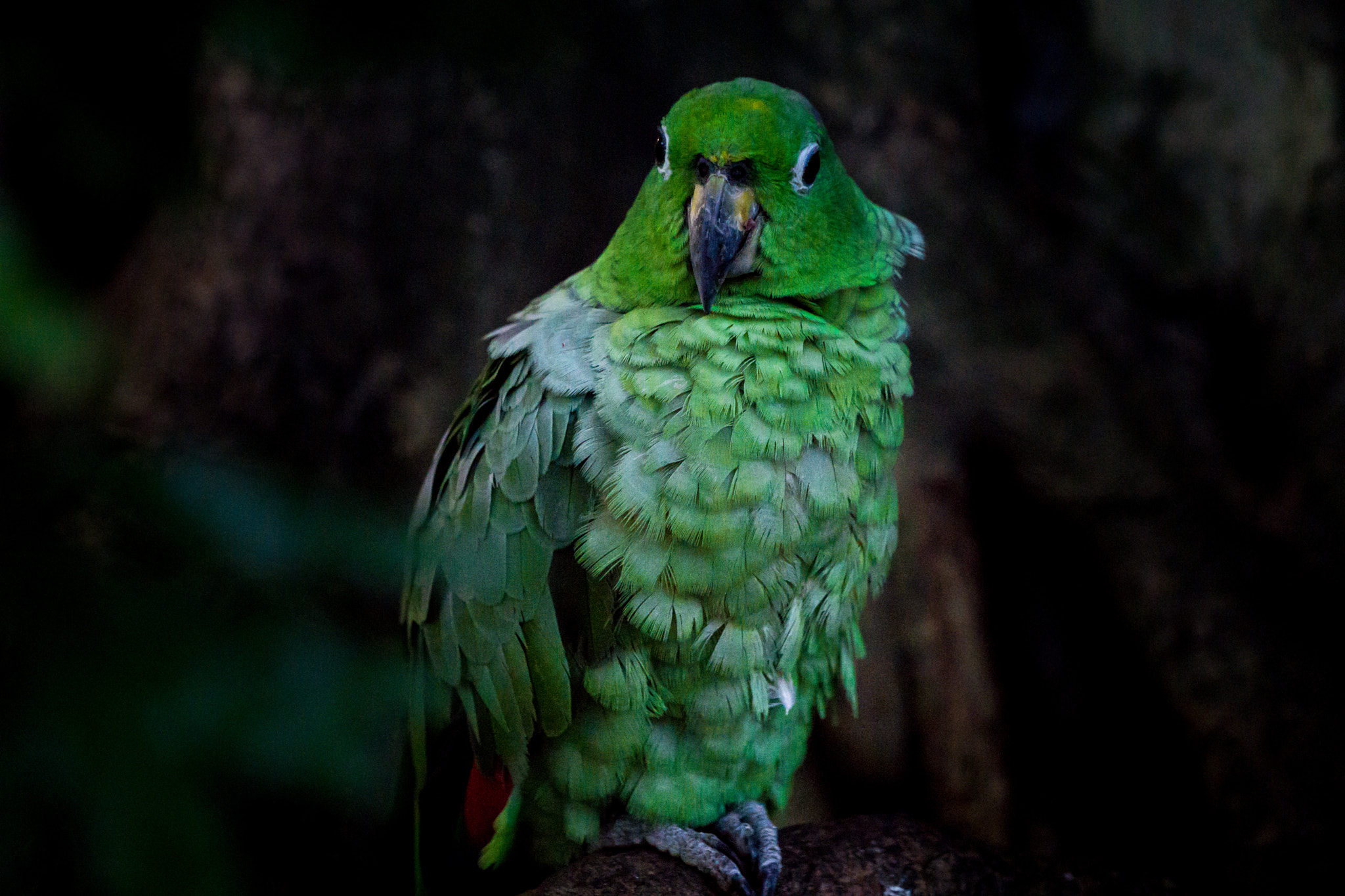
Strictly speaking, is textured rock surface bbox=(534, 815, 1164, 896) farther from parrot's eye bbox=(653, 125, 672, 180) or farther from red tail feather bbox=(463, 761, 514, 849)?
parrot's eye bbox=(653, 125, 672, 180)

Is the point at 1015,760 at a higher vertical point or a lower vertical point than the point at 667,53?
lower

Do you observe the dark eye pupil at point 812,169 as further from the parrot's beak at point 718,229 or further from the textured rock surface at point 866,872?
the textured rock surface at point 866,872

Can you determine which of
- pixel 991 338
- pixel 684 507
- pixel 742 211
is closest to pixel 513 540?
pixel 684 507

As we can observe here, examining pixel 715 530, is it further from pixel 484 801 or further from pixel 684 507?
pixel 484 801

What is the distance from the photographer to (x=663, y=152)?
1390 millimetres

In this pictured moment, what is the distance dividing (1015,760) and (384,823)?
1.47m

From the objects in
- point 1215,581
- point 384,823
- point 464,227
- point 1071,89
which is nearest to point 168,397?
point 464,227

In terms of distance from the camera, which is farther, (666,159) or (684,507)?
(666,159)

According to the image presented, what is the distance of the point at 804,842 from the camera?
1462 millimetres

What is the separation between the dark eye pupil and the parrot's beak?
0.08 metres

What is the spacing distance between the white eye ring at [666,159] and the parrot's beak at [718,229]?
6cm

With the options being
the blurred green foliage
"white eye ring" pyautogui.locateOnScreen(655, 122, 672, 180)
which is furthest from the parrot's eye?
the blurred green foliage

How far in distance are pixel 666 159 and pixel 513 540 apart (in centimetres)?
54

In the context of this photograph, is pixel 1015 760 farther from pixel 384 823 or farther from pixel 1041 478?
pixel 384 823
